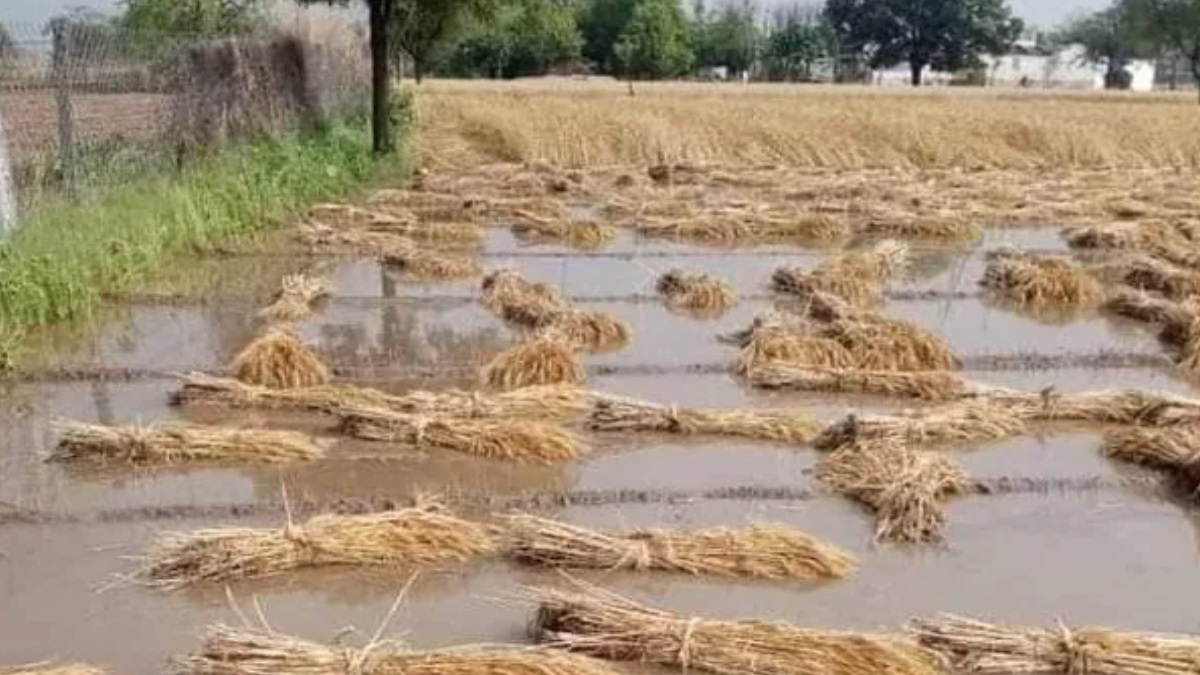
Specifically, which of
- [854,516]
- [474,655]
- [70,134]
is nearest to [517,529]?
[474,655]

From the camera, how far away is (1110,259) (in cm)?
1194

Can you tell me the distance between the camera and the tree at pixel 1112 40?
55.8 metres

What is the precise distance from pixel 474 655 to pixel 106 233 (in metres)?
6.70

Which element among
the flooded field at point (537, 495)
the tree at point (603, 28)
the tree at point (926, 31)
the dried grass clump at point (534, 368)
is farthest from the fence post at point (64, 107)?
the tree at point (926, 31)

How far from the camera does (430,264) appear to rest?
10336mm

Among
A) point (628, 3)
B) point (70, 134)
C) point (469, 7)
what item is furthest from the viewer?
point (628, 3)

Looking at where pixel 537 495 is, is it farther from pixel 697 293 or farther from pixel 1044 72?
pixel 1044 72

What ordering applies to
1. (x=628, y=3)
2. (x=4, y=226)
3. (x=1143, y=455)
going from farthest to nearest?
(x=628, y=3) → (x=4, y=226) → (x=1143, y=455)

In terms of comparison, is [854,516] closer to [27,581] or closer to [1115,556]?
[1115,556]

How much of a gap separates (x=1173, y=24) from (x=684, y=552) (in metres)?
52.0

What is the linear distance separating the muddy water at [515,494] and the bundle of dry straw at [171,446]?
3.6 inches

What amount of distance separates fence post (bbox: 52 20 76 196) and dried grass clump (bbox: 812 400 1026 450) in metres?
6.59

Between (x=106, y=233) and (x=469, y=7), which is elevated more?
(x=469, y=7)

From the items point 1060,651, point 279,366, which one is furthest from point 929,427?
point 279,366
